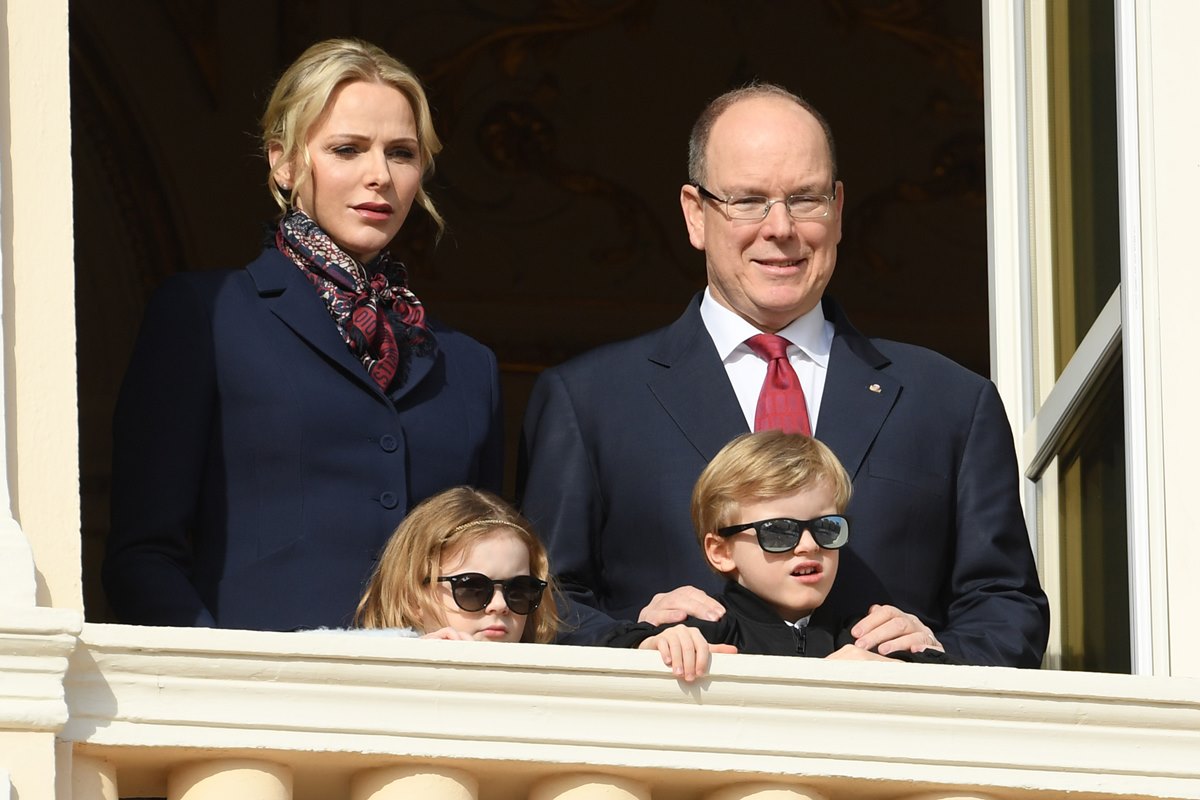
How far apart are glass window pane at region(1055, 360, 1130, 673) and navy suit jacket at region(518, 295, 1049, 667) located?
18 cm

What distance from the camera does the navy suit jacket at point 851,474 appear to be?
425 centimetres

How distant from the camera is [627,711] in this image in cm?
375

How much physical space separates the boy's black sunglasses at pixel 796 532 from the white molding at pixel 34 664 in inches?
37.9

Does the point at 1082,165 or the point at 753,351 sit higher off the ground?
the point at 1082,165

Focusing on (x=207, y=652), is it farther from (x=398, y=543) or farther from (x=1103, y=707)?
(x=1103, y=707)

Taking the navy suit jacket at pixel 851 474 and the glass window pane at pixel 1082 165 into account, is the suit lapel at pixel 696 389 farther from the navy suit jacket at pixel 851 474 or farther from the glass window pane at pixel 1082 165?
the glass window pane at pixel 1082 165

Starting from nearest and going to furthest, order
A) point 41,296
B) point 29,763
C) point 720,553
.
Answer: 1. point 29,763
2. point 41,296
3. point 720,553

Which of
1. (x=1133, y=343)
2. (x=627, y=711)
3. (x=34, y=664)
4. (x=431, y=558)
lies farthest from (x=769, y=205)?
(x=34, y=664)

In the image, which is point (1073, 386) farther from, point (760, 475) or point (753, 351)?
point (760, 475)

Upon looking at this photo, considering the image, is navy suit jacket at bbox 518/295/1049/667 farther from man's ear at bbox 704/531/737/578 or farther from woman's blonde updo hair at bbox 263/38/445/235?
woman's blonde updo hair at bbox 263/38/445/235

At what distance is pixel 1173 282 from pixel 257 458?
135cm

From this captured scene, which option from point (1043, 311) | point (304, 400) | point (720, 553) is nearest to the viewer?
point (720, 553)

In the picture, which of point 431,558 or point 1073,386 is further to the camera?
point 1073,386

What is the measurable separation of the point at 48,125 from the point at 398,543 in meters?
0.73
